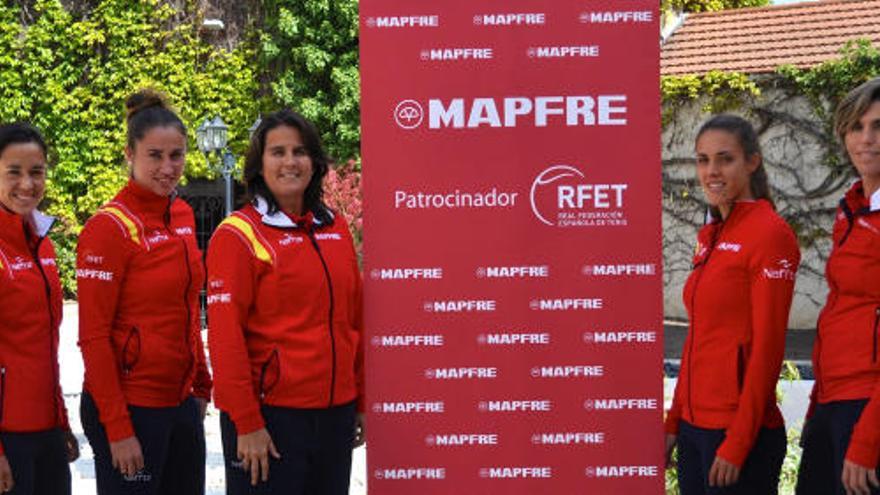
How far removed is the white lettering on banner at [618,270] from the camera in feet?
10.0

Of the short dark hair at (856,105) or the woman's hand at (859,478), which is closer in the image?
the woman's hand at (859,478)

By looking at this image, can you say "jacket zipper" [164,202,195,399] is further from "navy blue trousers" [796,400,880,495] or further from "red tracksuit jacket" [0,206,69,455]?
"navy blue trousers" [796,400,880,495]

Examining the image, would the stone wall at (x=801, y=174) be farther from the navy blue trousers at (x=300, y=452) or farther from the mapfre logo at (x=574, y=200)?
the navy blue trousers at (x=300, y=452)

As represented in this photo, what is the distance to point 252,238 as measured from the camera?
9.55 ft

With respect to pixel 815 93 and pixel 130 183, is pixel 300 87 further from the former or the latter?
pixel 130 183

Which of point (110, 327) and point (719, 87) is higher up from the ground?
point (719, 87)

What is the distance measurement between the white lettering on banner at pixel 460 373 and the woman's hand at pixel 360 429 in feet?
0.76

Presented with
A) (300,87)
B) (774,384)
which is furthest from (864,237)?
(300,87)

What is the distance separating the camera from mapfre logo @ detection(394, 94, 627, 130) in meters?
3.02

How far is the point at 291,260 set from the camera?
2912 millimetres

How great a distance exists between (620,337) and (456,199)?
0.60 meters

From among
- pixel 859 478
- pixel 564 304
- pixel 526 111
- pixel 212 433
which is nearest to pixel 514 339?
pixel 564 304

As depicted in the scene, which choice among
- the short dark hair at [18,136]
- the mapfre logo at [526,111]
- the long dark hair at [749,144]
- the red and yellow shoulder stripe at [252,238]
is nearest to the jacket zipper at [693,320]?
the long dark hair at [749,144]

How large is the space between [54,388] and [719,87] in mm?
12250
